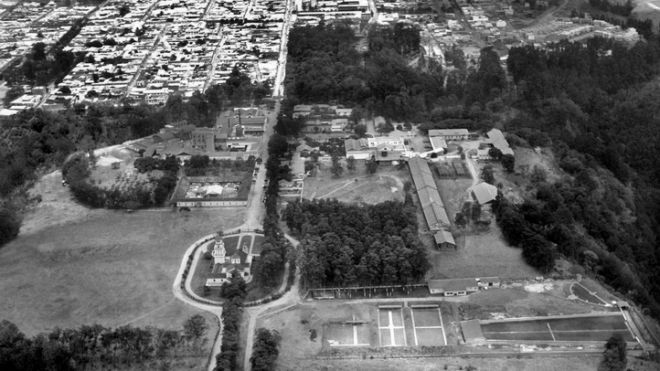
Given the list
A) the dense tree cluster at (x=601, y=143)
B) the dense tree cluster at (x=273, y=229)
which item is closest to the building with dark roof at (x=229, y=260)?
the dense tree cluster at (x=273, y=229)

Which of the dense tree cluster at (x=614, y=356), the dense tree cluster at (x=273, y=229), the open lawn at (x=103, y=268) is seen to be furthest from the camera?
the dense tree cluster at (x=273, y=229)

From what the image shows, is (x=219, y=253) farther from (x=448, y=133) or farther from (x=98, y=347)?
(x=448, y=133)

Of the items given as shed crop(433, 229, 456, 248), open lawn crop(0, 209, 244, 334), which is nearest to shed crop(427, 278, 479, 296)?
shed crop(433, 229, 456, 248)

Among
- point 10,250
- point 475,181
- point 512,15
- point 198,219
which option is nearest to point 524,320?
point 475,181

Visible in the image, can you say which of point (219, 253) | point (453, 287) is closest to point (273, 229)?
point (219, 253)

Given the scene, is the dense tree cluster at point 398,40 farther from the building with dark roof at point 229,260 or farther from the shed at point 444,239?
the building with dark roof at point 229,260

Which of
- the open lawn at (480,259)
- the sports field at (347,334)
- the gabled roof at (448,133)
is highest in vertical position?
the sports field at (347,334)

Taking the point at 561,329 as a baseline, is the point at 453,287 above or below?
above

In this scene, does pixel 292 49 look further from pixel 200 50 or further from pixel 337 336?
pixel 337 336
